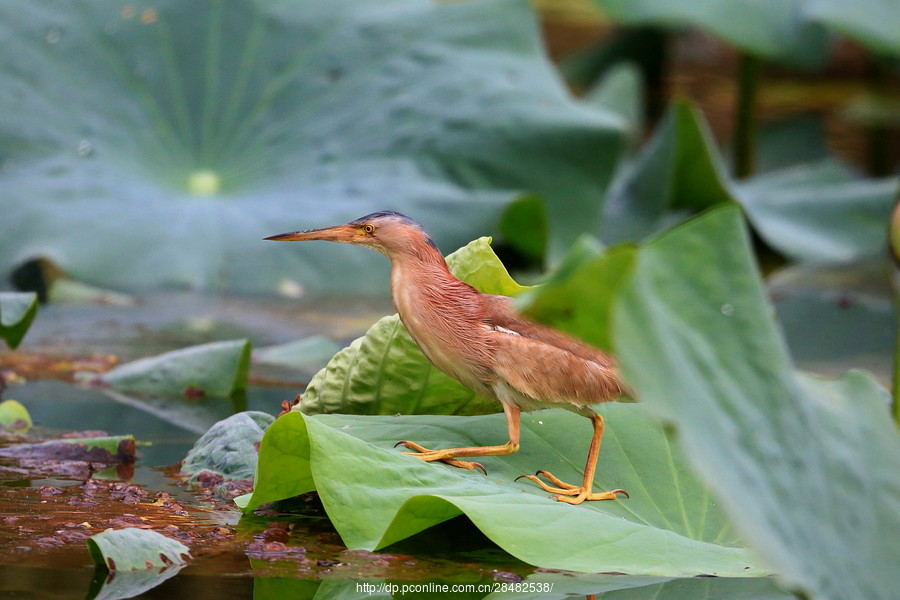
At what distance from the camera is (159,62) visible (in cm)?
366

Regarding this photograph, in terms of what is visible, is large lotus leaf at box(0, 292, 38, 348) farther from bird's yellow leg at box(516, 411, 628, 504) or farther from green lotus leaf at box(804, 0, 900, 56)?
green lotus leaf at box(804, 0, 900, 56)

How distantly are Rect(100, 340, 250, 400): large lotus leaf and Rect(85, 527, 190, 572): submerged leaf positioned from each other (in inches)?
36.8

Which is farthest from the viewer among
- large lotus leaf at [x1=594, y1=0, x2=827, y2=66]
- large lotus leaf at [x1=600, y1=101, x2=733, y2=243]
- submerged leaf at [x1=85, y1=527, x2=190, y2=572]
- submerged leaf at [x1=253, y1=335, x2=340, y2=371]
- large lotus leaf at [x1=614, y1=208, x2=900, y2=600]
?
large lotus leaf at [x1=594, y1=0, x2=827, y2=66]

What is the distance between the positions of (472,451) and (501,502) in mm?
174

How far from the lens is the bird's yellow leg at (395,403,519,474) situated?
1687 mm

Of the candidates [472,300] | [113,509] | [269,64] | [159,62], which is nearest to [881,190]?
[269,64]

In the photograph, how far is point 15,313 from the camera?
7.11 ft

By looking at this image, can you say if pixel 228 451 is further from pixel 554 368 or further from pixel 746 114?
pixel 746 114

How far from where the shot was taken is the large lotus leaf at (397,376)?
189cm

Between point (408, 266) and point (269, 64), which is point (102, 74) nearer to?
point (269, 64)

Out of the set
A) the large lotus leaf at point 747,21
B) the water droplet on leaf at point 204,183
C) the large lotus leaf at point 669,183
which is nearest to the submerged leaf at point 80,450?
the water droplet on leaf at point 204,183

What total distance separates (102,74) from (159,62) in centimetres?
18

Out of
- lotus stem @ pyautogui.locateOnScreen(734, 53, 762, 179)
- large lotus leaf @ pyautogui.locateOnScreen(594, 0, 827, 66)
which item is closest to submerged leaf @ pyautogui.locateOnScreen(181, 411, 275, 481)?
large lotus leaf @ pyautogui.locateOnScreen(594, 0, 827, 66)

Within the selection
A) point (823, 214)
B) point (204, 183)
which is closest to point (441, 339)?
point (204, 183)
